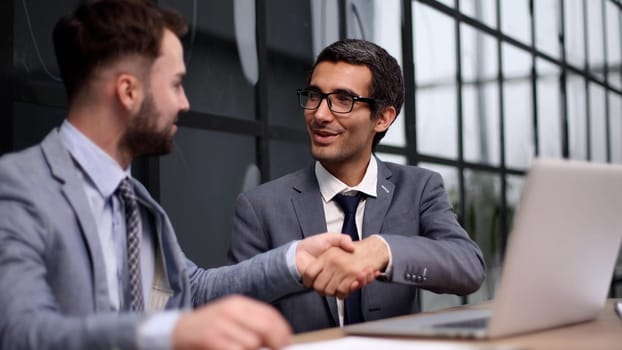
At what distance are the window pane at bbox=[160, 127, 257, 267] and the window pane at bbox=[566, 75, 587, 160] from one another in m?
4.51

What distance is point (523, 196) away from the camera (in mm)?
1287

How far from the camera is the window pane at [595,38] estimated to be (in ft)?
25.5

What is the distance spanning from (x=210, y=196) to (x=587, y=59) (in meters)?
5.51

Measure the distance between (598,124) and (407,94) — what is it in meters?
4.03

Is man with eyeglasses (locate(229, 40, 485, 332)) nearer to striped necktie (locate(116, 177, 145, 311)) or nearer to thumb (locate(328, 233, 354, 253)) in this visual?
thumb (locate(328, 233, 354, 253))

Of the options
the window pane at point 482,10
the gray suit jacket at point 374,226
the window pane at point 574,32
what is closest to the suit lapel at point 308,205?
the gray suit jacket at point 374,226

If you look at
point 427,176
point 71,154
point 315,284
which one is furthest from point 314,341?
point 427,176

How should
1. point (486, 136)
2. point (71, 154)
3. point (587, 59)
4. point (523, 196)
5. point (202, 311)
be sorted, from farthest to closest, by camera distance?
point (587, 59)
point (486, 136)
point (71, 154)
point (523, 196)
point (202, 311)

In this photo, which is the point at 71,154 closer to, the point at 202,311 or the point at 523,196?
the point at 202,311

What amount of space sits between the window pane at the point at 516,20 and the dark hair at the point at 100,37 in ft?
15.4

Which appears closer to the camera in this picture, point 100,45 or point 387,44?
point 100,45

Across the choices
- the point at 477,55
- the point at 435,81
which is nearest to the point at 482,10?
the point at 477,55

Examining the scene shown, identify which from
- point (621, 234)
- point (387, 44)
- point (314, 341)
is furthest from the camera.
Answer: point (387, 44)

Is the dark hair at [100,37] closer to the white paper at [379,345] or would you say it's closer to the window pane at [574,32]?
the white paper at [379,345]
